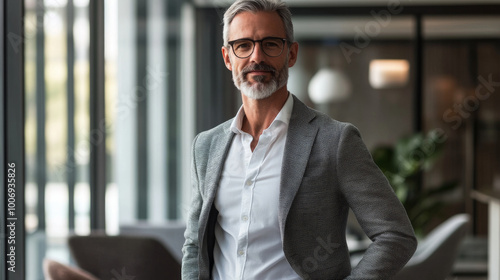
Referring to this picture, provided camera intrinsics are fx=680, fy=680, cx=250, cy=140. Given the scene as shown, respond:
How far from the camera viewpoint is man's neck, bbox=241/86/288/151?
4.60 feet

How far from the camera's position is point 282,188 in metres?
1.31

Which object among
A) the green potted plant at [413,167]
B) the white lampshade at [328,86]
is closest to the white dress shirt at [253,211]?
the green potted plant at [413,167]

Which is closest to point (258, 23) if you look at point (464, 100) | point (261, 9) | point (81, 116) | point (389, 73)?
point (261, 9)

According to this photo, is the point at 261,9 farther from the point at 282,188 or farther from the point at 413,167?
the point at 413,167

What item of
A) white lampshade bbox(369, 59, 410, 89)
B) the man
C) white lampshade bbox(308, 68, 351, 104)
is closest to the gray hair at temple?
the man

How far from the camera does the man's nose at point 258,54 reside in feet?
4.38

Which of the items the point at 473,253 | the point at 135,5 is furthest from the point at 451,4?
the point at 135,5

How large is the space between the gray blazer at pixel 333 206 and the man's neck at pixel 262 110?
0.21 ft

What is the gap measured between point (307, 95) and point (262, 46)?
4.47m

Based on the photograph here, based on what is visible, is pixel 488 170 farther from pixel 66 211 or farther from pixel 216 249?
pixel 216 249

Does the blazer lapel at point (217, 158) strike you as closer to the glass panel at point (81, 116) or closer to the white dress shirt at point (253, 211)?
the white dress shirt at point (253, 211)

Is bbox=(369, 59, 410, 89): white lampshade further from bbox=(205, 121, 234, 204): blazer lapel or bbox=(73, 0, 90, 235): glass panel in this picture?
bbox=(205, 121, 234, 204): blazer lapel

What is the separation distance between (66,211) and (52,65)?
22.0 inches

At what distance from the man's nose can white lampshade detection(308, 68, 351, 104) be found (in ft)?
14.5
